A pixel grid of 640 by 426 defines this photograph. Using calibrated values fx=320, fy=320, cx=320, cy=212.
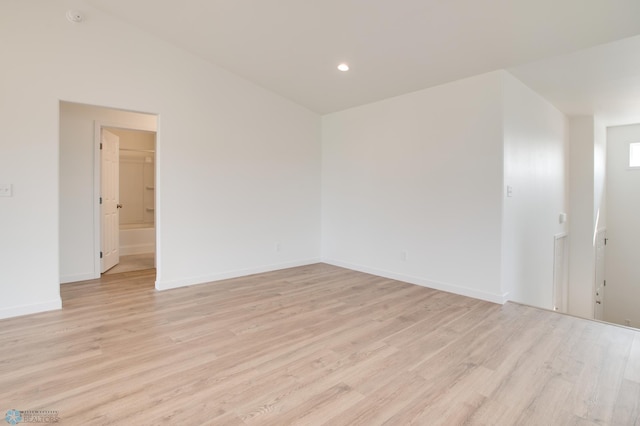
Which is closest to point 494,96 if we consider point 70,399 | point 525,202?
point 525,202

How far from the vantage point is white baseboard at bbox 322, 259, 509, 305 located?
352cm

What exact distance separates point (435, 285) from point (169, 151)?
3701 millimetres

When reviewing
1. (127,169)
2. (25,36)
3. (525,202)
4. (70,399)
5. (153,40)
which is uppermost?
(153,40)

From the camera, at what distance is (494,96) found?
3453 millimetres

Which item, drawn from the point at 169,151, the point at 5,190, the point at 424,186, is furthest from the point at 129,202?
the point at 424,186

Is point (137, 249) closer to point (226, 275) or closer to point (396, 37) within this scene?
point (226, 275)

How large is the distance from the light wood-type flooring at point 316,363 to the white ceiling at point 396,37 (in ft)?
8.39

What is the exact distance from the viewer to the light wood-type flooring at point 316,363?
5.72 ft

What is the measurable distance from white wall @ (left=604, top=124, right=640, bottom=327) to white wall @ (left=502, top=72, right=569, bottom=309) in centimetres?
167

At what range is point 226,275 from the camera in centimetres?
448

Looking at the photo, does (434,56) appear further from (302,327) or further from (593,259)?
(593,259)

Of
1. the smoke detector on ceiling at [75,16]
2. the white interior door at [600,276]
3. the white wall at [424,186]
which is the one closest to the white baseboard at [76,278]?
the smoke detector on ceiling at [75,16]

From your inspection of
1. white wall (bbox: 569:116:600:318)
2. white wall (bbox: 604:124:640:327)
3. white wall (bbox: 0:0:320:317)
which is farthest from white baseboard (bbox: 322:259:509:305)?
white wall (bbox: 604:124:640:327)

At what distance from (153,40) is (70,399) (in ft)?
12.1
